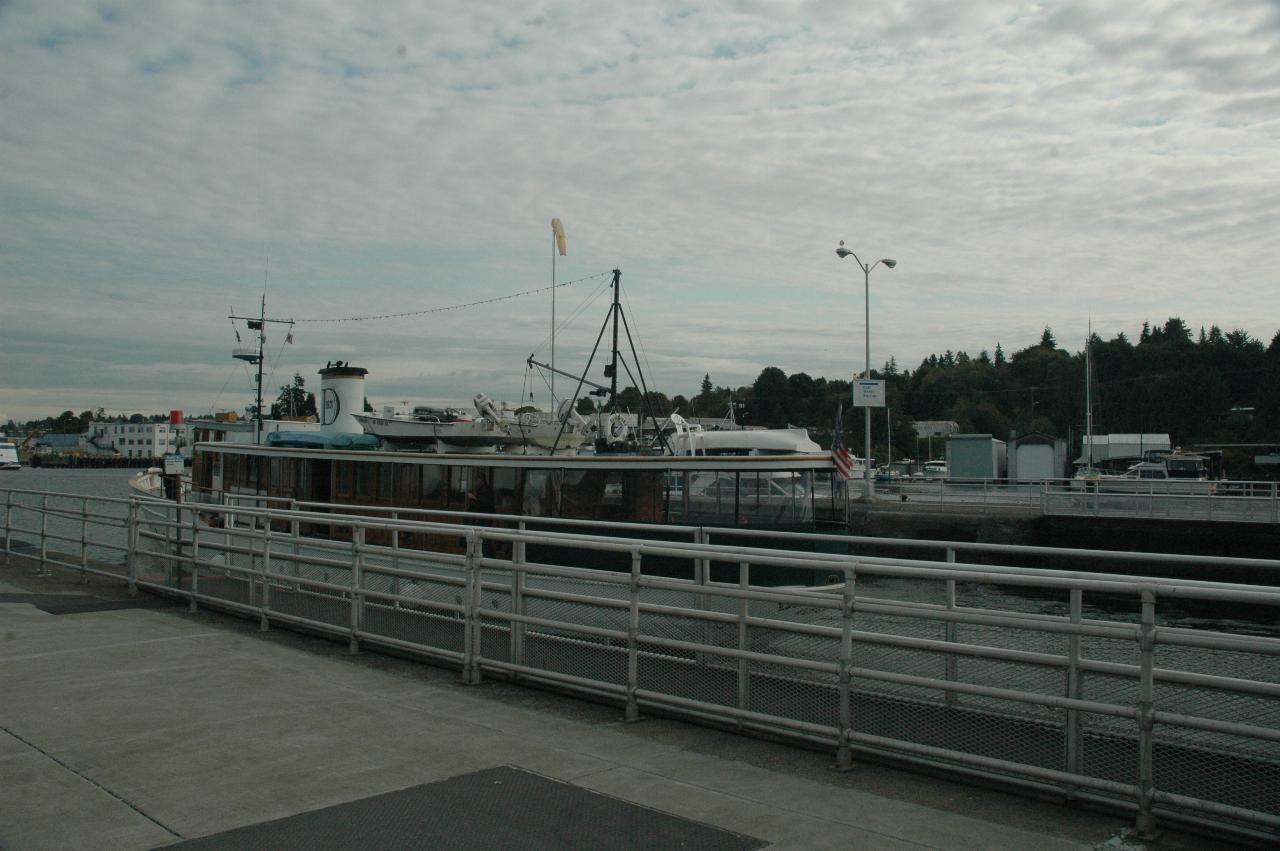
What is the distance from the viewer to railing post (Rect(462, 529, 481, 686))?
332 inches

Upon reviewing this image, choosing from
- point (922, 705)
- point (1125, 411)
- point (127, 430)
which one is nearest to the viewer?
point (922, 705)

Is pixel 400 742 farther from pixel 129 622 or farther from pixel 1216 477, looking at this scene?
pixel 1216 477

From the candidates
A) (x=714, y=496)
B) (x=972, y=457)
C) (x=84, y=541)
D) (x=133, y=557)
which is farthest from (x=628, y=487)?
(x=972, y=457)

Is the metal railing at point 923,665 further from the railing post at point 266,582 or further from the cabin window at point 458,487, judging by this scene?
the cabin window at point 458,487

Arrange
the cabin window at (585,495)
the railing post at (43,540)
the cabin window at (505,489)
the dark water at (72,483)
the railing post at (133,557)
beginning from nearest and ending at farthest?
the railing post at (133,557), the railing post at (43,540), the cabin window at (585,495), the cabin window at (505,489), the dark water at (72,483)

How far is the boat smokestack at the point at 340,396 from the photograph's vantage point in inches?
1118

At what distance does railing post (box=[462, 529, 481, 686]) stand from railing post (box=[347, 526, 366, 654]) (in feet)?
4.97

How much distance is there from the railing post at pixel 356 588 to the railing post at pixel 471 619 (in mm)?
1514

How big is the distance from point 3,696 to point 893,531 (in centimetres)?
3199

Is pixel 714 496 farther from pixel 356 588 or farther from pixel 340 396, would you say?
pixel 340 396

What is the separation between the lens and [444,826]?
5.14 metres

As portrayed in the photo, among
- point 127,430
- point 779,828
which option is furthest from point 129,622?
point 127,430

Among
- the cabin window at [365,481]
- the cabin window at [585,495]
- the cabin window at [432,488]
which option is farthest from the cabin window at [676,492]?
Result: the cabin window at [365,481]

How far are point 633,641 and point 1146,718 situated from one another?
3283 millimetres
